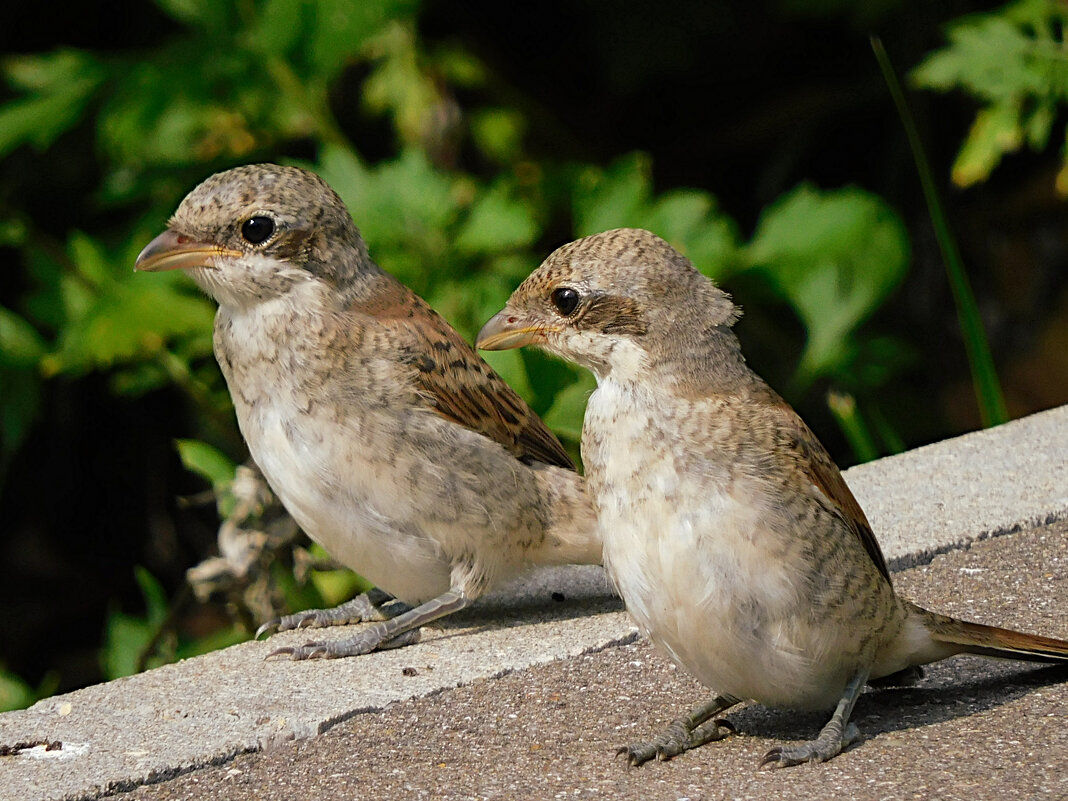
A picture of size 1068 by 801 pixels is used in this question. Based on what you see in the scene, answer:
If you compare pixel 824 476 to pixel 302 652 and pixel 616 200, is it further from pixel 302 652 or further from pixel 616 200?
pixel 616 200

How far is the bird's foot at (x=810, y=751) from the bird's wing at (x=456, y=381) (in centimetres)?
146

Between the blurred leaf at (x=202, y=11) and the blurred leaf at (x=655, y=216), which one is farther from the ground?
the blurred leaf at (x=202, y=11)

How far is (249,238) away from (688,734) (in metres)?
1.86

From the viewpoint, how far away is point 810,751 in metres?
3.21

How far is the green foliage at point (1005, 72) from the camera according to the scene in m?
5.81

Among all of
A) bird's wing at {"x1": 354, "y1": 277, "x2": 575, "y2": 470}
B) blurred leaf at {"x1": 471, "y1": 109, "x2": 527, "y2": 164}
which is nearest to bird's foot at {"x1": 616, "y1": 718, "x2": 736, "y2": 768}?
bird's wing at {"x1": 354, "y1": 277, "x2": 575, "y2": 470}

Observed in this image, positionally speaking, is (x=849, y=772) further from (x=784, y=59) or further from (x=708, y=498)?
(x=784, y=59)

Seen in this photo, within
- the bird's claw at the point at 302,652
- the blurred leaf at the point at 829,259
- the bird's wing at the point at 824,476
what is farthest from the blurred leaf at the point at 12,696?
the bird's wing at the point at 824,476

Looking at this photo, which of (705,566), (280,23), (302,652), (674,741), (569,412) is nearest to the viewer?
(705,566)

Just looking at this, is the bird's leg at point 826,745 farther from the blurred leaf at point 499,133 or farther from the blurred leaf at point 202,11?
the blurred leaf at point 499,133

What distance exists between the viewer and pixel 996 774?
120 inches

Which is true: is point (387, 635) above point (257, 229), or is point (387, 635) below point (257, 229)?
below

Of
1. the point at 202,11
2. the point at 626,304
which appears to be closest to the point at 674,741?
the point at 626,304

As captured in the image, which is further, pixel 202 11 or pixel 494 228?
pixel 202 11
